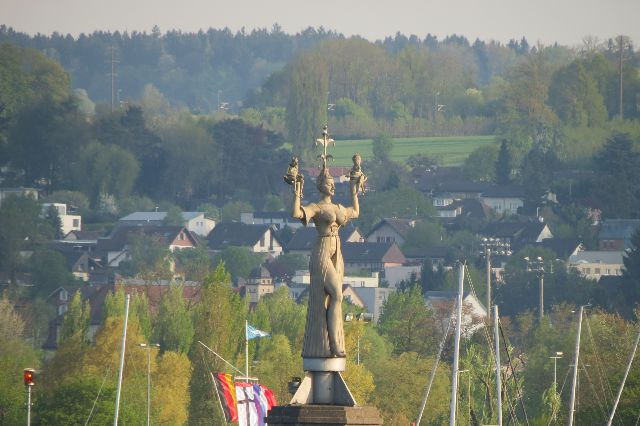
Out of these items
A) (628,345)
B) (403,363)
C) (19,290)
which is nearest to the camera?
(628,345)

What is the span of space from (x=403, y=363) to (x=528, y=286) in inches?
3059

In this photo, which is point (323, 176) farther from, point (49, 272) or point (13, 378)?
point (49, 272)

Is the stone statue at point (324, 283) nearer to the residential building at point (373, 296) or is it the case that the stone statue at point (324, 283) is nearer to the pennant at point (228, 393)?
the pennant at point (228, 393)

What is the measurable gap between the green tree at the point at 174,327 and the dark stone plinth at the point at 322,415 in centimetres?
7857

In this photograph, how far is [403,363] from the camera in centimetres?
9312

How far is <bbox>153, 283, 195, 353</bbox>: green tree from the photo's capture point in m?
105

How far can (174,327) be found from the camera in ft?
358

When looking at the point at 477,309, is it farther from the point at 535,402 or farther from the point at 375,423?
the point at 375,423

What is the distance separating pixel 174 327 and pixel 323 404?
86.9 meters

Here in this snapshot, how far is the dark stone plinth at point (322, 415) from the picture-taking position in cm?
2206

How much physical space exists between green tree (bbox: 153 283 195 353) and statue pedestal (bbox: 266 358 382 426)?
78285mm

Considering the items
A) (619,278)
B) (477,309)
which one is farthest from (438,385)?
(619,278)

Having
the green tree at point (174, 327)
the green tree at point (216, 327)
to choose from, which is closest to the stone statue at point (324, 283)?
the green tree at point (216, 327)

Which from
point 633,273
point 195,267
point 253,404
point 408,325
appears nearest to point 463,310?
point 408,325
